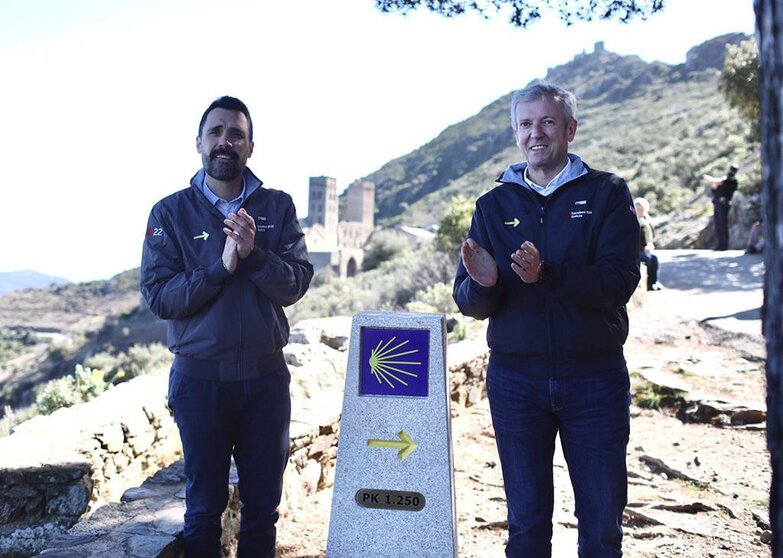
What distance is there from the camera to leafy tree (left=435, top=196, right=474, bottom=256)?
15.1 meters

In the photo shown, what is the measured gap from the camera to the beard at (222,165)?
287 cm

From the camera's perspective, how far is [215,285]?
2719 mm

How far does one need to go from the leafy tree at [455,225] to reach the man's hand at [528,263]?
41.1 feet

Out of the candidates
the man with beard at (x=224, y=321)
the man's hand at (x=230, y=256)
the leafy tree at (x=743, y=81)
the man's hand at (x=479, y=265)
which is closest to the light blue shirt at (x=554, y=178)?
the man's hand at (x=479, y=265)

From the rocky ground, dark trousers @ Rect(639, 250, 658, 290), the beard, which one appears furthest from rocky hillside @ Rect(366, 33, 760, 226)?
the beard

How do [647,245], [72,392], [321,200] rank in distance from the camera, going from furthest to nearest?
1. [321,200]
2. [647,245]
3. [72,392]

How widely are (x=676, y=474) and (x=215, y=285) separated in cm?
376

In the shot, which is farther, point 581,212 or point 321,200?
point 321,200

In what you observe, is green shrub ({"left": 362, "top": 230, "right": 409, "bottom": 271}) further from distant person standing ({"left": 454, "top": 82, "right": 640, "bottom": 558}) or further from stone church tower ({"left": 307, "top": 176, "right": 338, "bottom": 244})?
stone church tower ({"left": 307, "top": 176, "right": 338, "bottom": 244})

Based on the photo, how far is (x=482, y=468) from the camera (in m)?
5.37

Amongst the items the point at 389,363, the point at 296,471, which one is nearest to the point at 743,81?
the point at 296,471

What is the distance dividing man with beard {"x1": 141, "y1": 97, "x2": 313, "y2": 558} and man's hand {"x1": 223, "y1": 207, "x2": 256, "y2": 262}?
0.12ft

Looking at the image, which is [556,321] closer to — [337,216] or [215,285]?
[215,285]

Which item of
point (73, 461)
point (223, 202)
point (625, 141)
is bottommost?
point (73, 461)
